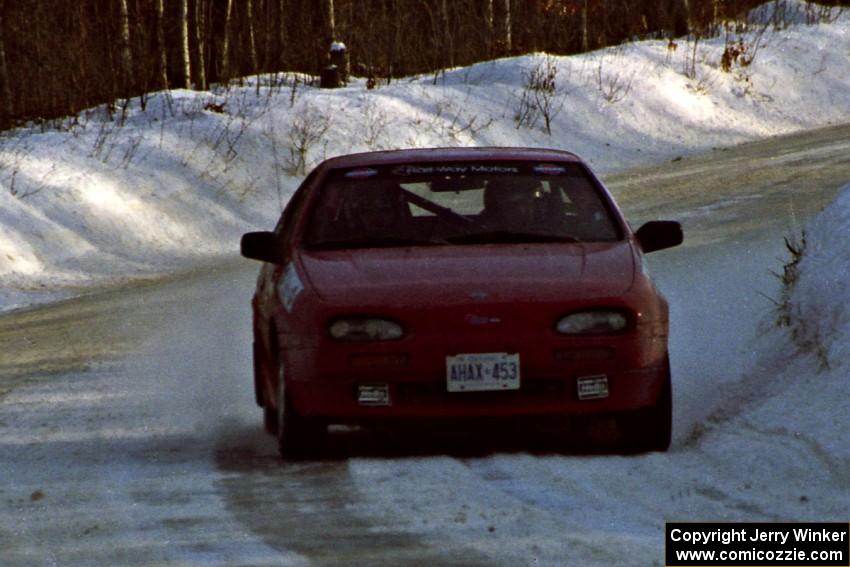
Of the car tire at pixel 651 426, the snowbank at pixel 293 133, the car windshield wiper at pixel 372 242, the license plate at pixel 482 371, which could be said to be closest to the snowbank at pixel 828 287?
the car tire at pixel 651 426

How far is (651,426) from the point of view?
778 cm

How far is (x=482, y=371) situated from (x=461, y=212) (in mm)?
1700

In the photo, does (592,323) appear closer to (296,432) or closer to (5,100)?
(296,432)

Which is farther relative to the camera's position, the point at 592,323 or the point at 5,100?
the point at 5,100

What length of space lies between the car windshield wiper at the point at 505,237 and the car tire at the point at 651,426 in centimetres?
99

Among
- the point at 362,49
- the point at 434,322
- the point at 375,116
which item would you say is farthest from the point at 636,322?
the point at 362,49

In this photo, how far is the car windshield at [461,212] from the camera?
850 centimetres

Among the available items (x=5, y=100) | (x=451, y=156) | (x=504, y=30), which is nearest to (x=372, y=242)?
(x=451, y=156)

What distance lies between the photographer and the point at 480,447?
802cm

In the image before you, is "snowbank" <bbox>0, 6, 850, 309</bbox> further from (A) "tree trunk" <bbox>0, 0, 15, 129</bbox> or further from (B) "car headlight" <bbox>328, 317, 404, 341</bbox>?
(B) "car headlight" <bbox>328, 317, 404, 341</bbox>

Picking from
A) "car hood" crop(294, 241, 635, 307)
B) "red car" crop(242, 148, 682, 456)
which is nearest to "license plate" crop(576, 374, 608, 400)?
"red car" crop(242, 148, 682, 456)

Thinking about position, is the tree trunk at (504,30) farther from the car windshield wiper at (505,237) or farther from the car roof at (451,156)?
the car windshield wiper at (505,237)

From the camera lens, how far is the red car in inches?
295

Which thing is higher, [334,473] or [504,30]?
[504,30]
